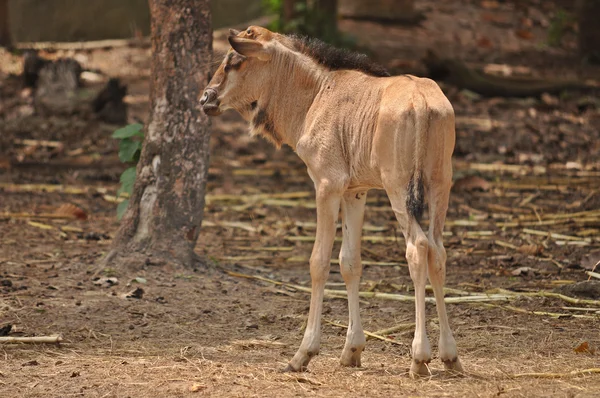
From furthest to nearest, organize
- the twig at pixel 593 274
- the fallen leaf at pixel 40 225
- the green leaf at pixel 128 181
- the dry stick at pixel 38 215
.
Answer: the dry stick at pixel 38 215, the fallen leaf at pixel 40 225, the green leaf at pixel 128 181, the twig at pixel 593 274

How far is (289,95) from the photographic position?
664 centimetres

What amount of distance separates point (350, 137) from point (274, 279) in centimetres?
299

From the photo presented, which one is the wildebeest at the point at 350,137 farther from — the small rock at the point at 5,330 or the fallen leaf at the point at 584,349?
the small rock at the point at 5,330

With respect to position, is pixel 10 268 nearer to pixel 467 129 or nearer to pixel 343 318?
pixel 343 318

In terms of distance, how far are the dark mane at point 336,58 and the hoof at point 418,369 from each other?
2.01 meters

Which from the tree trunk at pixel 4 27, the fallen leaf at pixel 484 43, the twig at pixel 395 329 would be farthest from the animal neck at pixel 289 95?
the fallen leaf at pixel 484 43

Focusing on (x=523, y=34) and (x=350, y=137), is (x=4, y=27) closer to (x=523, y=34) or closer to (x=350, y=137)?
(x=523, y=34)

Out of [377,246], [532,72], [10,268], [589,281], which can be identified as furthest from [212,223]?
[532,72]

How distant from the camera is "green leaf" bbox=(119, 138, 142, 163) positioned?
361 inches

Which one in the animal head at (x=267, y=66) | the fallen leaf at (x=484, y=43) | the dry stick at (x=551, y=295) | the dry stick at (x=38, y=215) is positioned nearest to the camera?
the animal head at (x=267, y=66)

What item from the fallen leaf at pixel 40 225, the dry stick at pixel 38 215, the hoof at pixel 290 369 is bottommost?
the dry stick at pixel 38 215

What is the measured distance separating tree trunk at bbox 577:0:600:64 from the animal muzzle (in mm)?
15697

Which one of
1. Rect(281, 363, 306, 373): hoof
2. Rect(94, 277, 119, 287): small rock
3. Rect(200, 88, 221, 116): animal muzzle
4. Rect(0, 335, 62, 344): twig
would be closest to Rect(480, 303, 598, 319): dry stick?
Rect(281, 363, 306, 373): hoof

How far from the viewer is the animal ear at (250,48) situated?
6.41m
